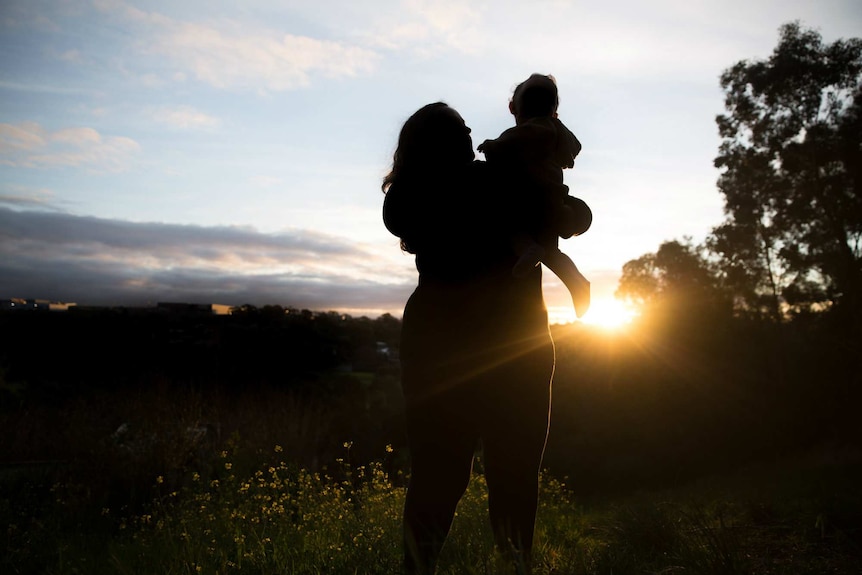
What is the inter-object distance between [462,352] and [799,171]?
22167 mm

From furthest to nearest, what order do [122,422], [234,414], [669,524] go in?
[234,414], [122,422], [669,524]

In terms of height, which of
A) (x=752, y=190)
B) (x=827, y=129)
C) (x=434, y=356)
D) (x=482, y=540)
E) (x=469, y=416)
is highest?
(x=827, y=129)

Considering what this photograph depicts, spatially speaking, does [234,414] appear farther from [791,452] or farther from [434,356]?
[791,452]

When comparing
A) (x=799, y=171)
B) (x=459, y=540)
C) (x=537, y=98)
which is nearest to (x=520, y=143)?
(x=537, y=98)

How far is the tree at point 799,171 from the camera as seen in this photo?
62.6 feet

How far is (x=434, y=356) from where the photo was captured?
2.47 meters

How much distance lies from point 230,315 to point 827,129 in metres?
22.0

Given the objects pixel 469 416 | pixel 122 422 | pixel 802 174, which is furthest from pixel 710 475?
pixel 469 416

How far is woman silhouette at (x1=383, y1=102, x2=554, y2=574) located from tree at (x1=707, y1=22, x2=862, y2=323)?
65.6 ft

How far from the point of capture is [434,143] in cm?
257

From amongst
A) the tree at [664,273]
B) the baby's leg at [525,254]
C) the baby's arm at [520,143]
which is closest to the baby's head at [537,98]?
the baby's arm at [520,143]

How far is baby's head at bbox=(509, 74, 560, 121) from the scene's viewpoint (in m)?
3.24

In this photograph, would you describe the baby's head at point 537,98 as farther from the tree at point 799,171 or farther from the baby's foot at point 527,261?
the tree at point 799,171

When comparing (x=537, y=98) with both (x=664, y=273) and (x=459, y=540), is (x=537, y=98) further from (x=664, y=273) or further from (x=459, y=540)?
(x=664, y=273)
